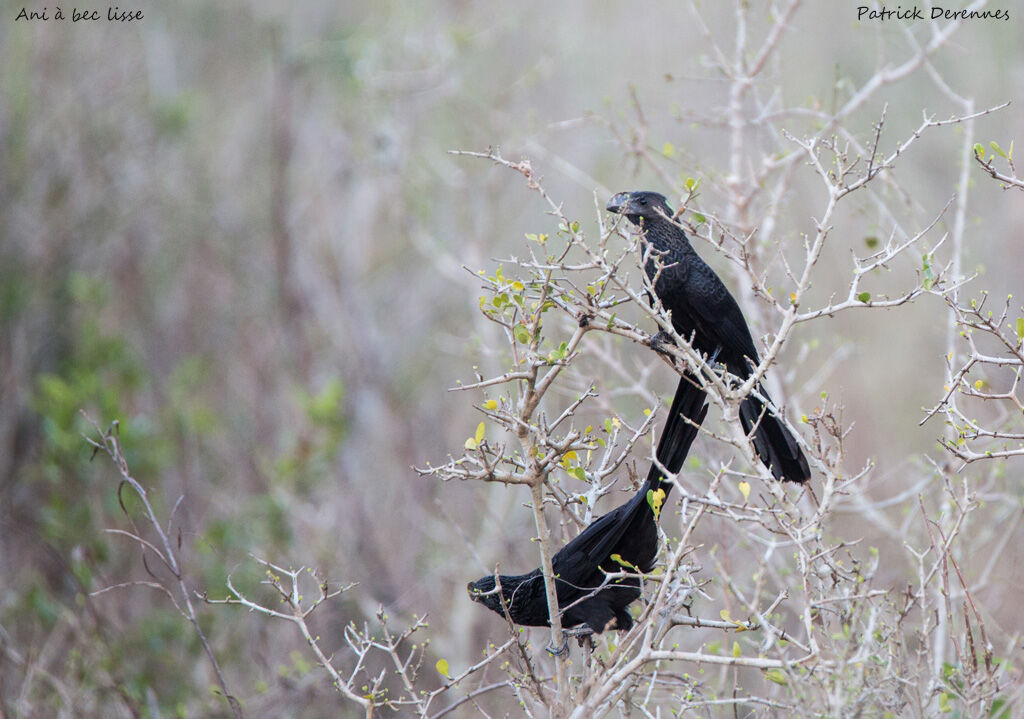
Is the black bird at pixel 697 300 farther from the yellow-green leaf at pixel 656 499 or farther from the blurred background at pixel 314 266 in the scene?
the blurred background at pixel 314 266

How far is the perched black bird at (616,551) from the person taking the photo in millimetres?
3109

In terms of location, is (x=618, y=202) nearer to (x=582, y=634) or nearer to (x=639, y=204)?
(x=639, y=204)

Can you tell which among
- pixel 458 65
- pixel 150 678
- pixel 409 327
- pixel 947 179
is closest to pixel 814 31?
pixel 947 179

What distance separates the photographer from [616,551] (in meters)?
3.21

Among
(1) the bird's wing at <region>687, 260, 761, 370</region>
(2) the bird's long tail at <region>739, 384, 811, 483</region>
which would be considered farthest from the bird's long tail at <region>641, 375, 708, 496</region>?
(1) the bird's wing at <region>687, 260, 761, 370</region>

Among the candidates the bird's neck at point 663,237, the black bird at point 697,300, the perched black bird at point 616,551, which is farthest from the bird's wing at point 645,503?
the bird's neck at point 663,237

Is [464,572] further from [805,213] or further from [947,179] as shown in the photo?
[947,179]

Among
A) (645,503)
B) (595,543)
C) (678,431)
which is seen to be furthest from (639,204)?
(595,543)

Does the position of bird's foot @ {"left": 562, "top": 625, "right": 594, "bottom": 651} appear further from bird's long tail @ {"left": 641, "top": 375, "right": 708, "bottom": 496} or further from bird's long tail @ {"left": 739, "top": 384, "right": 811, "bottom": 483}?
bird's long tail @ {"left": 739, "top": 384, "right": 811, "bottom": 483}

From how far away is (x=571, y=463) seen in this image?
2.75 metres

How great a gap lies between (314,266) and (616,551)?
8671mm

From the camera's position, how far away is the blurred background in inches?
299

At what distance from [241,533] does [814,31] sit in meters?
8.91

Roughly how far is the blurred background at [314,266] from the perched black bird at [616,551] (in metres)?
3.07
